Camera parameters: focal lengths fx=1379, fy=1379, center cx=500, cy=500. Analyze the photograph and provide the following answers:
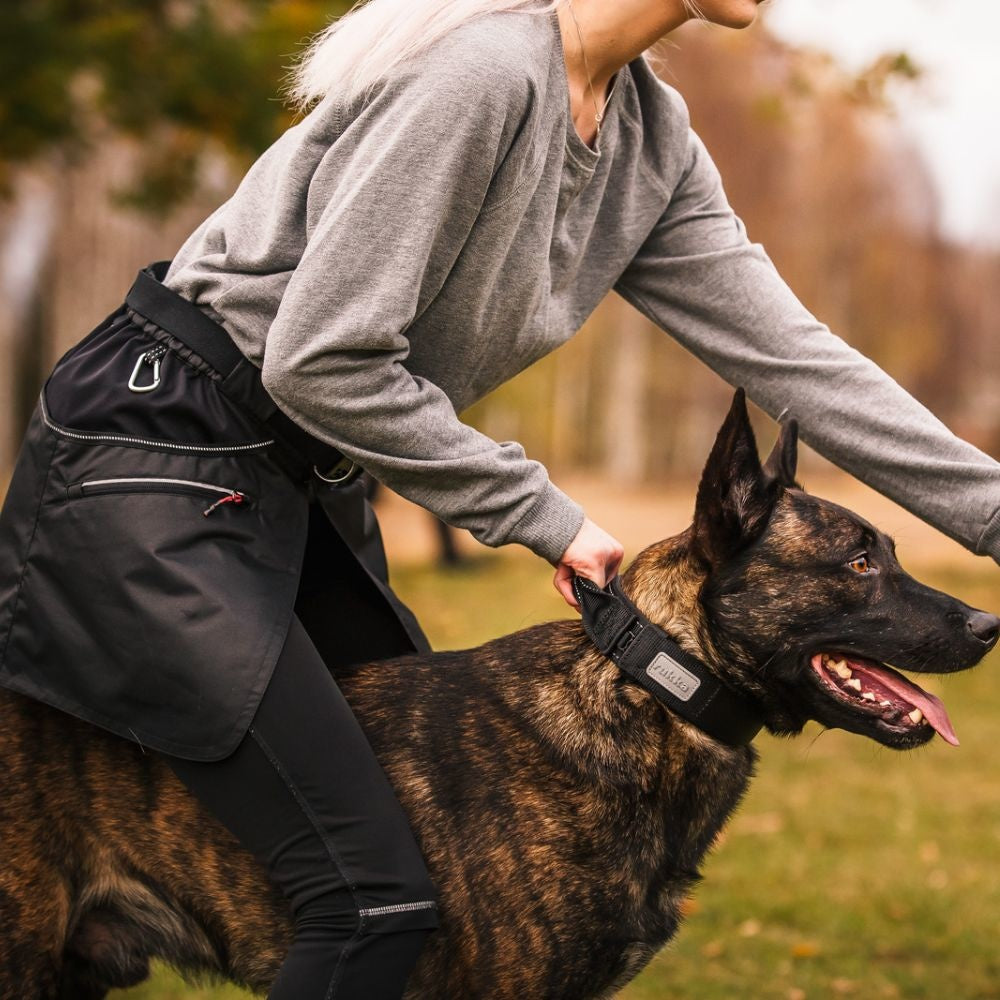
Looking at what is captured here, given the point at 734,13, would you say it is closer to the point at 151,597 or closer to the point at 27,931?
the point at 151,597

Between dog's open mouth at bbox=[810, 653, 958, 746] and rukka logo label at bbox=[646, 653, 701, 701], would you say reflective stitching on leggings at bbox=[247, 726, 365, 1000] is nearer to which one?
rukka logo label at bbox=[646, 653, 701, 701]

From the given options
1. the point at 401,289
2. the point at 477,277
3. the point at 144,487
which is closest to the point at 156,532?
the point at 144,487

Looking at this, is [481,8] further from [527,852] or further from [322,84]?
[527,852]

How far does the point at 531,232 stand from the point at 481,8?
17.9 inches

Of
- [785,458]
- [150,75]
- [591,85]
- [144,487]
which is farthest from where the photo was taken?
[150,75]

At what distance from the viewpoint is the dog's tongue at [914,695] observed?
2.96 metres

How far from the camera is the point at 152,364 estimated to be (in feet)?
9.21

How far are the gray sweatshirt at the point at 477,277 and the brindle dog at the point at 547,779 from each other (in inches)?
11.7

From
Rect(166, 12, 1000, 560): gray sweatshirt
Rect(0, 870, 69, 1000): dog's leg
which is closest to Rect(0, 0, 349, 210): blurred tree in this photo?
Rect(166, 12, 1000, 560): gray sweatshirt

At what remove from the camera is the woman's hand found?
2795 mm

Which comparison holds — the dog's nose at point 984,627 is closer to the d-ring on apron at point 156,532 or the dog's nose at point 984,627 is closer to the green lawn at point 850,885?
the green lawn at point 850,885

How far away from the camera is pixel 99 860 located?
2934 millimetres

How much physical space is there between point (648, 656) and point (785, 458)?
595 millimetres

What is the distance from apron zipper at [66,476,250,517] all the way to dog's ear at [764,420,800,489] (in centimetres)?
125
